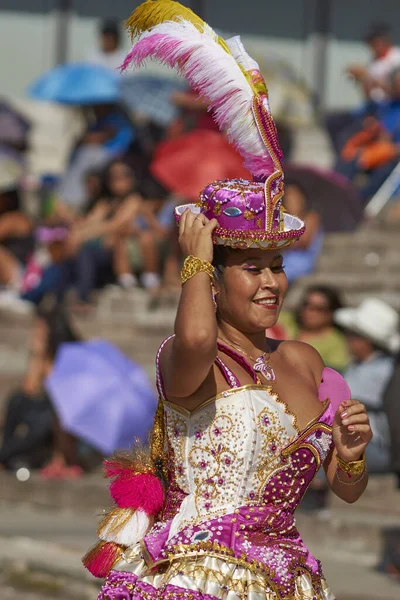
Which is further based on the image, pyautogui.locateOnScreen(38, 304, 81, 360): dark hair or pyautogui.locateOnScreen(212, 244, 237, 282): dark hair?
pyautogui.locateOnScreen(38, 304, 81, 360): dark hair

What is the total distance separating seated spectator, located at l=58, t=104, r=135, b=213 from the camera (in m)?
13.2

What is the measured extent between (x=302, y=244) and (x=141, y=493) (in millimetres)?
7845

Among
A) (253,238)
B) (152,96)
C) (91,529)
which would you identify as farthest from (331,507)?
(152,96)

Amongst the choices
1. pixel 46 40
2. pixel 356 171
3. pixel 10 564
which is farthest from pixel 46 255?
pixel 46 40

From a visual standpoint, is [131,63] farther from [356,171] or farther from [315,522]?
[356,171]

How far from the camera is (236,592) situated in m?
3.49

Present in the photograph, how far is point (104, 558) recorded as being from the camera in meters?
3.89

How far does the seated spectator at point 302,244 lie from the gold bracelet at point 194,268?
7870 mm

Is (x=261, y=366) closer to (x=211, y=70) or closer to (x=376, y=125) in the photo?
(x=211, y=70)

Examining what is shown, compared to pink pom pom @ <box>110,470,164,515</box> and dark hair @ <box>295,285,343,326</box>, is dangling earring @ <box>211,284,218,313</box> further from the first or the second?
dark hair @ <box>295,285,343,326</box>

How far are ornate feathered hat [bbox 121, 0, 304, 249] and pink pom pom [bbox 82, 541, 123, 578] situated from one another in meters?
0.96

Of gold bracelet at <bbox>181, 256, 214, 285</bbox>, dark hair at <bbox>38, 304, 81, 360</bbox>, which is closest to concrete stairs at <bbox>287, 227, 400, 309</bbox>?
dark hair at <bbox>38, 304, 81, 360</bbox>

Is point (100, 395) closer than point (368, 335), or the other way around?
point (368, 335)

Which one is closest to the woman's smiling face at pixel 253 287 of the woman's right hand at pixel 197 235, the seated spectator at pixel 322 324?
the woman's right hand at pixel 197 235
